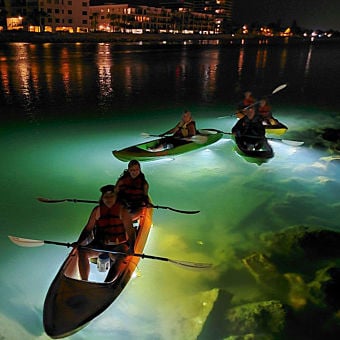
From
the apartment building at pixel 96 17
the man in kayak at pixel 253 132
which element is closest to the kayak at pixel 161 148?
the man in kayak at pixel 253 132

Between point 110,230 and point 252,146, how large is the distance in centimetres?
660

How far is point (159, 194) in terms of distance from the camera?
30.3 ft

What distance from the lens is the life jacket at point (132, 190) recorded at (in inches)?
255

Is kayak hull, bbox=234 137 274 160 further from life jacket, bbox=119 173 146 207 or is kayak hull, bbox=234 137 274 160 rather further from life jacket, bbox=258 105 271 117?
life jacket, bbox=119 173 146 207

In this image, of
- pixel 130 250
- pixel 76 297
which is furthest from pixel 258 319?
pixel 76 297

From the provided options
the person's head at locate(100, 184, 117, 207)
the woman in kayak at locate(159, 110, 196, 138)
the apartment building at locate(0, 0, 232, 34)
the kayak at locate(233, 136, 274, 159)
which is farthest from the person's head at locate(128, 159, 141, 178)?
the apartment building at locate(0, 0, 232, 34)

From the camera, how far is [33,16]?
7381 cm

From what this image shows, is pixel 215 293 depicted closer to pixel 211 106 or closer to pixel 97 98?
pixel 211 106

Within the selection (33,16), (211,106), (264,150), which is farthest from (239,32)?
(264,150)

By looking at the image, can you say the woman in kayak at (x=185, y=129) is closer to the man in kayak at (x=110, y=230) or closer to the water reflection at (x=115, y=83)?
the man in kayak at (x=110, y=230)

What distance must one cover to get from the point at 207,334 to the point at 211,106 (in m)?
17.1

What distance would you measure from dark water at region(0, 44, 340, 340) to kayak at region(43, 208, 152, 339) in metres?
0.75

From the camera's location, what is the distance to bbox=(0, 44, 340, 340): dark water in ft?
17.9

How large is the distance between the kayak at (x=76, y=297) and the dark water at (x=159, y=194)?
0.75 m
